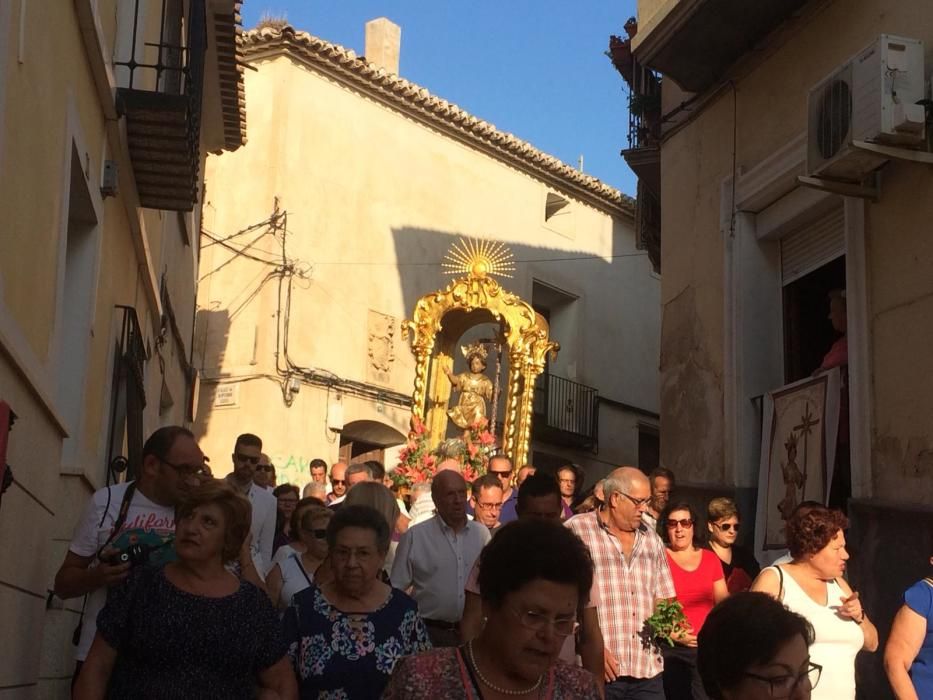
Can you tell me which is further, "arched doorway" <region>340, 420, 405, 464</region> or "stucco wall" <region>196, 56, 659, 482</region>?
"arched doorway" <region>340, 420, 405, 464</region>

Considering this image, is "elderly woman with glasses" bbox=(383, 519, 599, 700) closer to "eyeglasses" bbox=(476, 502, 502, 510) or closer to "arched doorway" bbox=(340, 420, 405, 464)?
"eyeglasses" bbox=(476, 502, 502, 510)

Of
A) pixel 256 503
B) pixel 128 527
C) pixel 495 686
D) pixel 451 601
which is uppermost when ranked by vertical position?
pixel 256 503

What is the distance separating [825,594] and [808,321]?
5.49 m

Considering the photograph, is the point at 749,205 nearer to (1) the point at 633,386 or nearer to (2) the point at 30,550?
(2) the point at 30,550

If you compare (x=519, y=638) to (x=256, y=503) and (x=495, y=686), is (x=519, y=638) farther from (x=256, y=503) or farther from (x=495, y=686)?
(x=256, y=503)

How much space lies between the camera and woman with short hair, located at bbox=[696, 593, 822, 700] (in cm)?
285

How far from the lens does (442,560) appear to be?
682cm

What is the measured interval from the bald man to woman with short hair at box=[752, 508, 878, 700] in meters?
1.65

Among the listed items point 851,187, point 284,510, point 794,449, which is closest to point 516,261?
point 794,449

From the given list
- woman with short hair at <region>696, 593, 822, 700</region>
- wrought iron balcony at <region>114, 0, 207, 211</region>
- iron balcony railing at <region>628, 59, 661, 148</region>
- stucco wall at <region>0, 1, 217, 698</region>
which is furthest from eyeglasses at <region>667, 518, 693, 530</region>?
iron balcony railing at <region>628, 59, 661, 148</region>

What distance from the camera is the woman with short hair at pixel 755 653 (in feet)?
9.34

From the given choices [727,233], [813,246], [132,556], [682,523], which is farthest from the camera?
[727,233]

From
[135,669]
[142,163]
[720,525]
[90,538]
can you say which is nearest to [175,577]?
[135,669]

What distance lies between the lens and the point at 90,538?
506 cm
